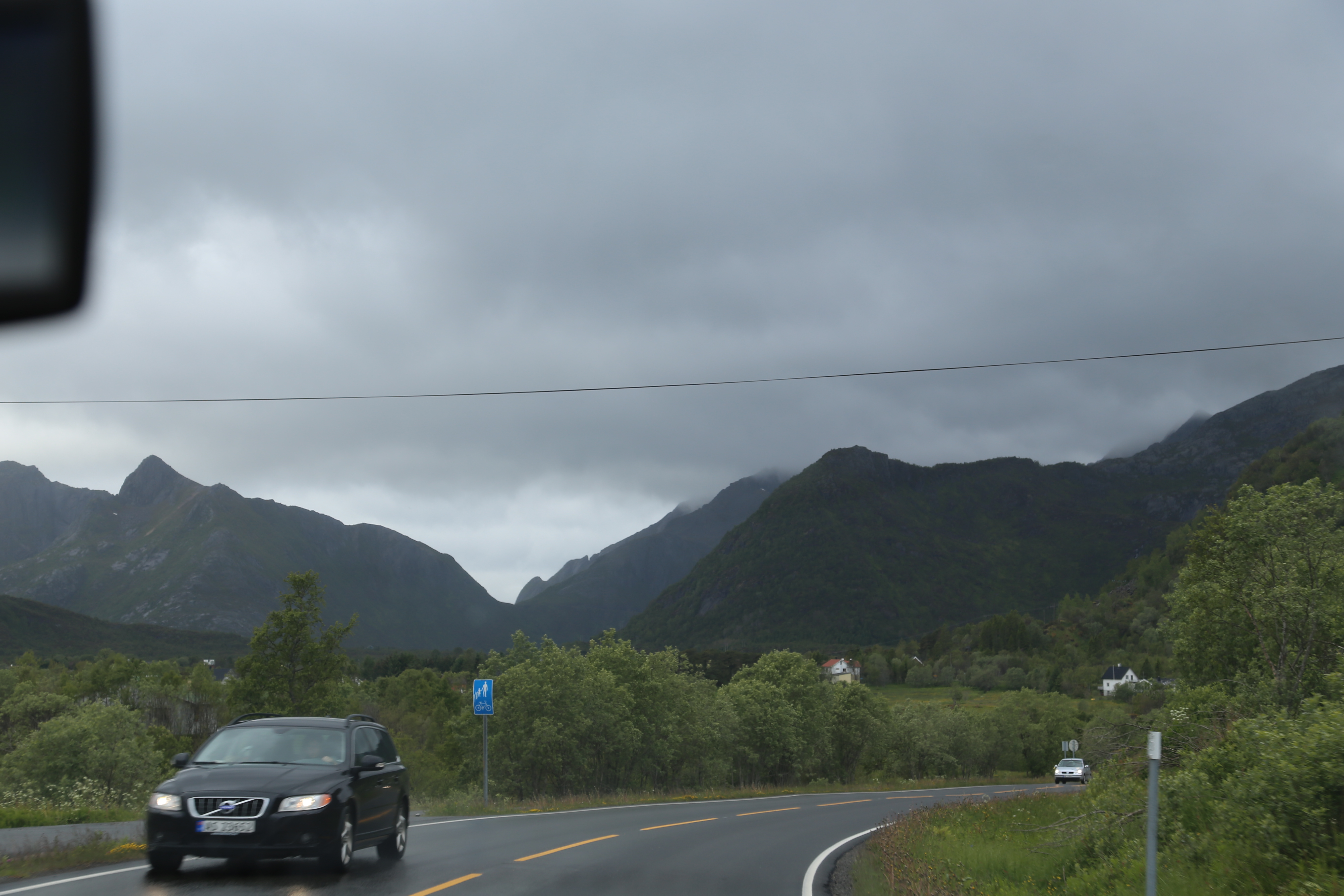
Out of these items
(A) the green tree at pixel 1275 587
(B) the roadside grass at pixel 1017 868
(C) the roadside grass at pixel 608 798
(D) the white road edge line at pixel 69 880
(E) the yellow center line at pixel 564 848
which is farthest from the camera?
(C) the roadside grass at pixel 608 798

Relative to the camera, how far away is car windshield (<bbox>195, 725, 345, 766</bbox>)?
35.2 feet

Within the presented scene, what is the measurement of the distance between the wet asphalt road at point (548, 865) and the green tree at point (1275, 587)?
10.0 m

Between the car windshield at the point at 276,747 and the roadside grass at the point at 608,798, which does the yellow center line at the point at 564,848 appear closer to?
the car windshield at the point at 276,747

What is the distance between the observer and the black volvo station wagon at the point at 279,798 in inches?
371

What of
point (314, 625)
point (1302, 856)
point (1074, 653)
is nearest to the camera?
point (1302, 856)

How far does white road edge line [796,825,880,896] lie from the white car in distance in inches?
1513

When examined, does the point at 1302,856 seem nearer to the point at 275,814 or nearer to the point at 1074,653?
the point at 275,814

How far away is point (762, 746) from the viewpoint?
2692 inches

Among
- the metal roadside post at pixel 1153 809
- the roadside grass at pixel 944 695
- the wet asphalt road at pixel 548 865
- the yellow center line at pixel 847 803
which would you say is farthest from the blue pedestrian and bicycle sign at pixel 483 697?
the roadside grass at pixel 944 695

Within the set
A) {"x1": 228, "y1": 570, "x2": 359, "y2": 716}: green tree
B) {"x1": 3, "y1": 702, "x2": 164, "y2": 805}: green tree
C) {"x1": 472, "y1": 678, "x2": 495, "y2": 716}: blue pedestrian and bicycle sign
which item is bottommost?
{"x1": 3, "y1": 702, "x2": 164, "y2": 805}: green tree

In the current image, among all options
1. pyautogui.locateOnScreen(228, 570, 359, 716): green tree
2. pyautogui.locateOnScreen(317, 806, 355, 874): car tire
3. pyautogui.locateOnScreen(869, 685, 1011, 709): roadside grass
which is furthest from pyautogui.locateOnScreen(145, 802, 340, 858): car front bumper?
pyautogui.locateOnScreen(869, 685, 1011, 709): roadside grass

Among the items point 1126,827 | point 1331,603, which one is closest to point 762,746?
point 1331,603

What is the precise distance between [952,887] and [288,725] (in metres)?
8.04

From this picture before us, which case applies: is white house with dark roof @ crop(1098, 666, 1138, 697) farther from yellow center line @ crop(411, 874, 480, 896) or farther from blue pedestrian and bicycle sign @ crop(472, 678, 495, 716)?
yellow center line @ crop(411, 874, 480, 896)
